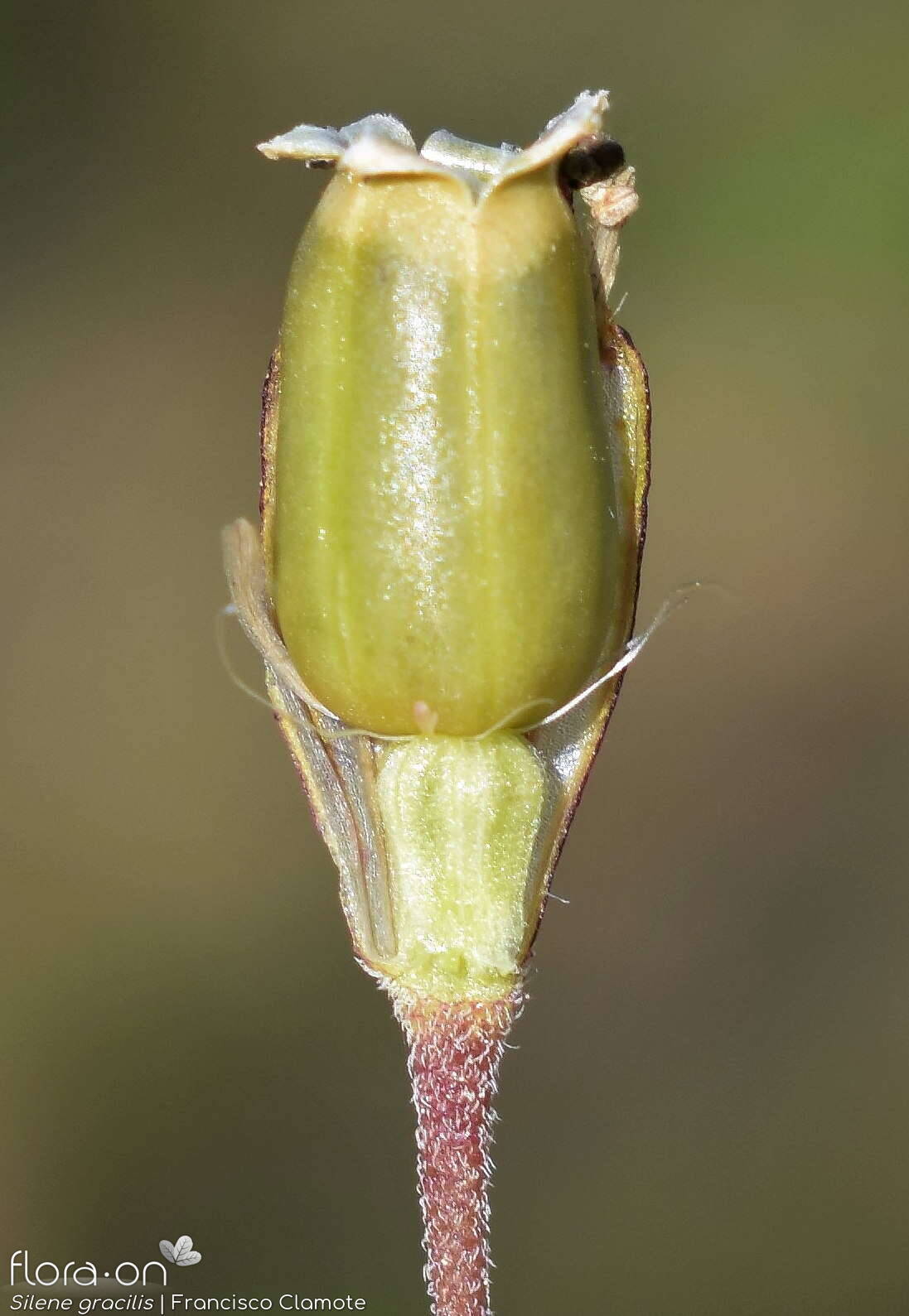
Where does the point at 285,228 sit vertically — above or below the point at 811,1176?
above

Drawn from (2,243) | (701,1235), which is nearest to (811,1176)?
(701,1235)

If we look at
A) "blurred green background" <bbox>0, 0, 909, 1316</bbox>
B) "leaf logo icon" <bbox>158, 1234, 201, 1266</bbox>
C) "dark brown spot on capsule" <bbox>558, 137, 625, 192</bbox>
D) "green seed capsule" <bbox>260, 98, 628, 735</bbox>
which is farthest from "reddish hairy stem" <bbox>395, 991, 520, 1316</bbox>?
"blurred green background" <bbox>0, 0, 909, 1316</bbox>

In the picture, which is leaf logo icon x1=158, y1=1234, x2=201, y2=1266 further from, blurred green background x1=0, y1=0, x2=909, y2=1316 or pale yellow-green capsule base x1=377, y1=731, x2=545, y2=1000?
pale yellow-green capsule base x1=377, y1=731, x2=545, y2=1000

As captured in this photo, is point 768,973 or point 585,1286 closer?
point 585,1286

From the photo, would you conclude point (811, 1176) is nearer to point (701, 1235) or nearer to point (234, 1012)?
point (701, 1235)

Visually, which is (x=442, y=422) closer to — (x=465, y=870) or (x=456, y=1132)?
(x=465, y=870)

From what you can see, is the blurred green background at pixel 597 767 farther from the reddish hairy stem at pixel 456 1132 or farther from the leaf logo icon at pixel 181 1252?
the reddish hairy stem at pixel 456 1132
